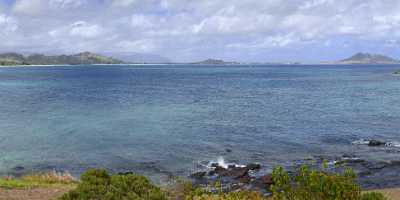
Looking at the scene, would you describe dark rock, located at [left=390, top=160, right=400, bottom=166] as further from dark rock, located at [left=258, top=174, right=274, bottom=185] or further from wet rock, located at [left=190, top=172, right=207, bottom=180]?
wet rock, located at [left=190, top=172, right=207, bottom=180]

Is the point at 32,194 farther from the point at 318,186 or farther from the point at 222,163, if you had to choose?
the point at 222,163

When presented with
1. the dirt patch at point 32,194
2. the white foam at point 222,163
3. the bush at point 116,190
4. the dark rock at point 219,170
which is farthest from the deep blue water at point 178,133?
the bush at point 116,190

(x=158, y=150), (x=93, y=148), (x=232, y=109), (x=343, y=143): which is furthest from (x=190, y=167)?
(x=232, y=109)

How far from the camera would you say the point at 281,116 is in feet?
175

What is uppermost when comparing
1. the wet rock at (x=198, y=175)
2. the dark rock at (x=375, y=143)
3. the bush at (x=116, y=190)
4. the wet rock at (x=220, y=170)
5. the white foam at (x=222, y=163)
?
the bush at (x=116, y=190)

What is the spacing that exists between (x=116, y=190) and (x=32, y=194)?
4.92 metres

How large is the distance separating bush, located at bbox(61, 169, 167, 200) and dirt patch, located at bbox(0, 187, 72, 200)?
280cm

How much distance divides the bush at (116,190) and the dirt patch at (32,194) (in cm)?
280

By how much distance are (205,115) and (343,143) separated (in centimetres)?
2085

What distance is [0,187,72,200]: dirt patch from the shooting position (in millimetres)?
14383

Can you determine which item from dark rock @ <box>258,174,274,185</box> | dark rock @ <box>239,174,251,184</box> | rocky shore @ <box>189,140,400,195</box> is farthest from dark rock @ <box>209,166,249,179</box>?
dark rock @ <box>258,174,274,185</box>

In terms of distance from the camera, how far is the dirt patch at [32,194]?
1438cm

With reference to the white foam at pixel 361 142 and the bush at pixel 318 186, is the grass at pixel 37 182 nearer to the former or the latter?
the bush at pixel 318 186

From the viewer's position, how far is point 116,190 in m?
11.7
